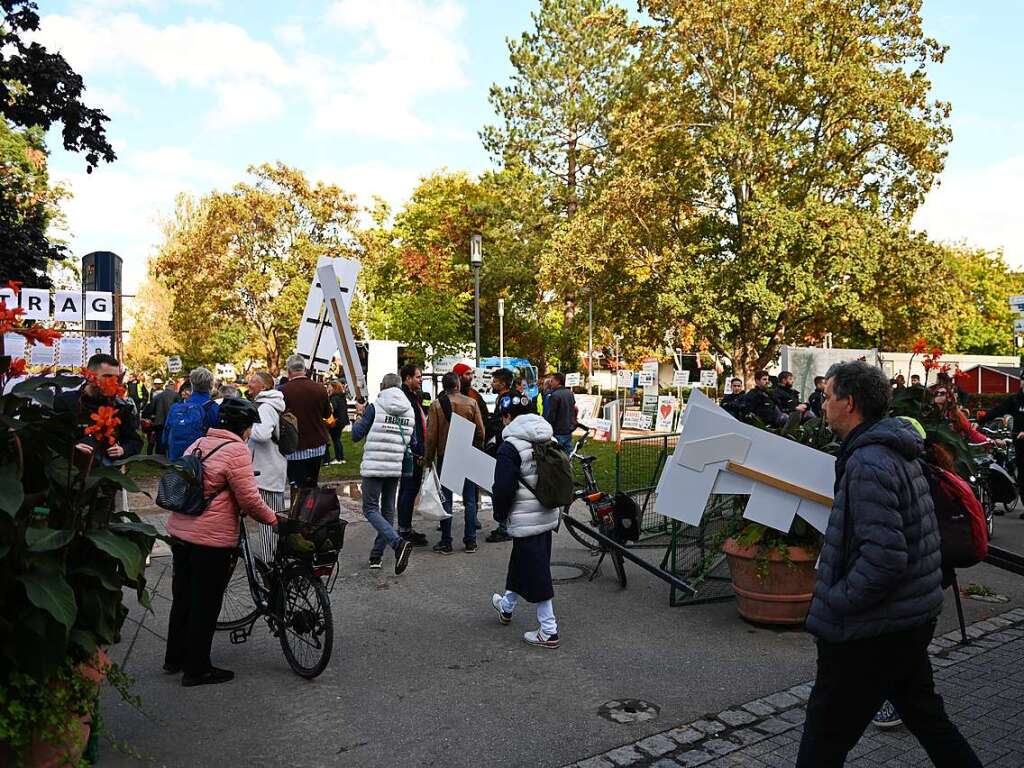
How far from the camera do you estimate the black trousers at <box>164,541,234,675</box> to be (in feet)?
16.6

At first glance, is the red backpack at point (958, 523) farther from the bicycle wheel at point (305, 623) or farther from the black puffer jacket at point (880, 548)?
the bicycle wheel at point (305, 623)

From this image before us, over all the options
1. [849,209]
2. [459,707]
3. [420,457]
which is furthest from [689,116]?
[459,707]

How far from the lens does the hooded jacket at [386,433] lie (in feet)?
26.7

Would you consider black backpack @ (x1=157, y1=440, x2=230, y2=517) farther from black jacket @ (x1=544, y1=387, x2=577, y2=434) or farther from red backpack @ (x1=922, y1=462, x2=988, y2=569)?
black jacket @ (x1=544, y1=387, x2=577, y2=434)

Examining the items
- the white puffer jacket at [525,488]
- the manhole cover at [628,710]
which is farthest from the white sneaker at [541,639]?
the manhole cover at [628,710]

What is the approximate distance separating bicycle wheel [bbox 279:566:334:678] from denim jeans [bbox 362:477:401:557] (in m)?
2.49

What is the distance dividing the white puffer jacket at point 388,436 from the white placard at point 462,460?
1.34 meters

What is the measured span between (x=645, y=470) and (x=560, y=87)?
110 ft

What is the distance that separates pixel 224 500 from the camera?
16.7 feet

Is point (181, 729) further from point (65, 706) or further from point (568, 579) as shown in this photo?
point (568, 579)

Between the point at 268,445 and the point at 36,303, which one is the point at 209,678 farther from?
the point at 36,303

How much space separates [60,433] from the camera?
11.3 feet

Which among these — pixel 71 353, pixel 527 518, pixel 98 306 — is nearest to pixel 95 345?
pixel 71 353

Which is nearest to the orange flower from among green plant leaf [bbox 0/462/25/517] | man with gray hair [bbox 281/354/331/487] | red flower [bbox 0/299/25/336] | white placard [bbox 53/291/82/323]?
green plant leaf [bbox 0/462/25/517]
